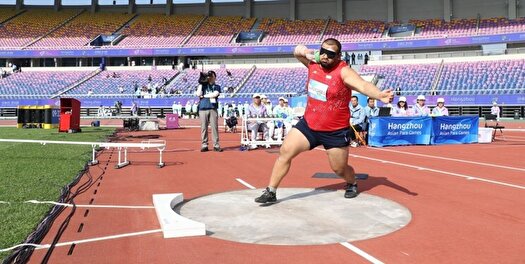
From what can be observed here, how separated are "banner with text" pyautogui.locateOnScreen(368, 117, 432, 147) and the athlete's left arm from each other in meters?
10.7

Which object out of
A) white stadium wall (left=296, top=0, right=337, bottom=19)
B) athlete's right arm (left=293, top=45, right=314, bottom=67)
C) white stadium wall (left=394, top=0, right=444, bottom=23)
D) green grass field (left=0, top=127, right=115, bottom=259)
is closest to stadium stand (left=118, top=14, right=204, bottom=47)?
white stadium wall (left=296, top=0, right=337, bottom=19)

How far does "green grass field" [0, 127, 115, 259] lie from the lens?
4.72 m

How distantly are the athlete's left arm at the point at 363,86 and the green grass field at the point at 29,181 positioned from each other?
12.8 feet

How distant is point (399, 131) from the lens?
54.2 ft

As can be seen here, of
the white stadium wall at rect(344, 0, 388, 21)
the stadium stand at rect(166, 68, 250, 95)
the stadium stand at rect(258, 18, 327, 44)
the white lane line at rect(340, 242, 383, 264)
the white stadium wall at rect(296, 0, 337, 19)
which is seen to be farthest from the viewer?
the white stadium wall at rect(296, 0, 337, 19)

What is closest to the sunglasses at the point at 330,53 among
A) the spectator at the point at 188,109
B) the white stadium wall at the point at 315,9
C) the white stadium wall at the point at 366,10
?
the spectator at the point at 188,109

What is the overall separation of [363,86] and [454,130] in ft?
44.7

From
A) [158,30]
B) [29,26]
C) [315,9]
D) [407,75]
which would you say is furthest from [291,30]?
[29,26]

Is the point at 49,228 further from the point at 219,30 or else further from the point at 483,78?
the point at 219,30

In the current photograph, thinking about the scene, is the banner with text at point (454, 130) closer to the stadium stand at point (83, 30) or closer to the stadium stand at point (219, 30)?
the stadium stand at point (219, 30)

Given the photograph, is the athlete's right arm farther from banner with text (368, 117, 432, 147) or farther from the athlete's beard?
banner with text (368, 117, 432, 147)

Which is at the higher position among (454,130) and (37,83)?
(37,83)

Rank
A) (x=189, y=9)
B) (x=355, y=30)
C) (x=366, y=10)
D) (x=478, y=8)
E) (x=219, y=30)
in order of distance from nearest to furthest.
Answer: (x=478, y=8)
(x=355, y=30)
(x=219, y=30)
(x=366, y=10)
(x=189, y=9)

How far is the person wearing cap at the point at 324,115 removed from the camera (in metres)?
5.79
